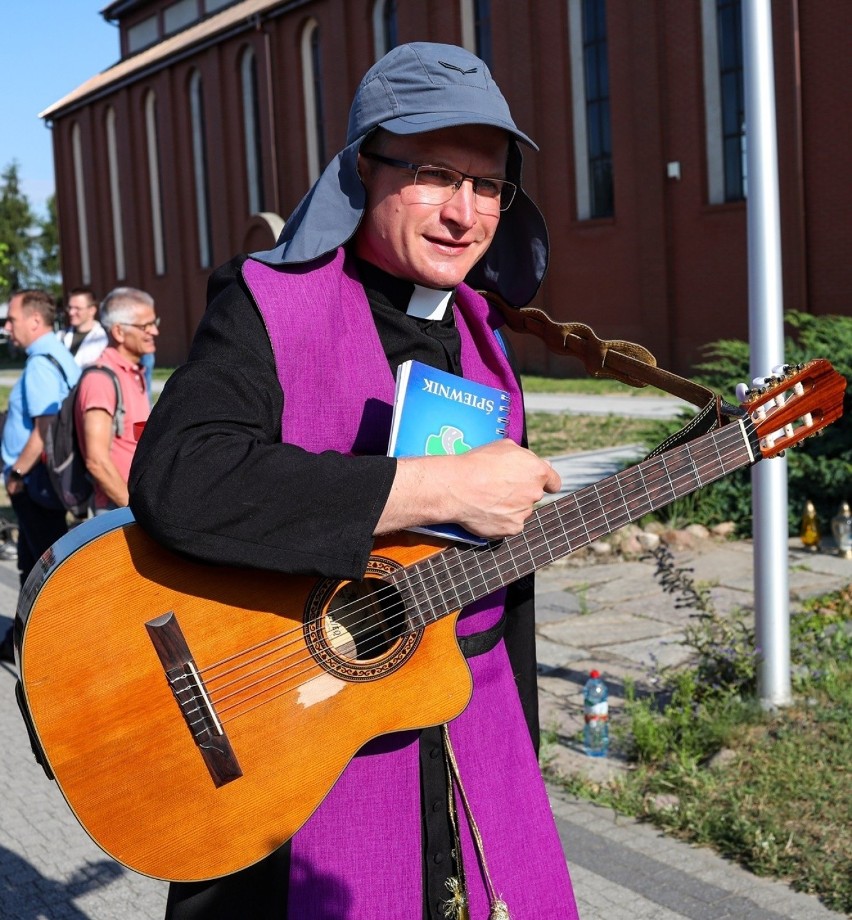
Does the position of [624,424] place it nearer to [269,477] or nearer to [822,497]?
[822,497]

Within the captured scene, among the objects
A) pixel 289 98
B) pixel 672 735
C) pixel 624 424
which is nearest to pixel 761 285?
pixel 672 735

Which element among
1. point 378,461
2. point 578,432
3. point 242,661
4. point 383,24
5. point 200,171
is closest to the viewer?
point 378,461

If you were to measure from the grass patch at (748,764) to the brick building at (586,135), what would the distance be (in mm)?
9195

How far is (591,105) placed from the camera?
26094 mm

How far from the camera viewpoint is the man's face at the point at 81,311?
12334mm

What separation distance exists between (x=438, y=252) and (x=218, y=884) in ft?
3.74

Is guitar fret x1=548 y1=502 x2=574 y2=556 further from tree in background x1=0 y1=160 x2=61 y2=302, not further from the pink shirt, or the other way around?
tree in background x1=0 y1=160 x2=61 y2=302

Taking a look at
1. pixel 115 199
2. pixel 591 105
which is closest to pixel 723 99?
pixel 591 105

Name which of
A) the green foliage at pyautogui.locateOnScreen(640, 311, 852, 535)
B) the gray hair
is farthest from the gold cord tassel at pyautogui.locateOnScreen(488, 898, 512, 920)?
the green foliage at pyautogui.locateOnScreen(640, 311, 852, 535)

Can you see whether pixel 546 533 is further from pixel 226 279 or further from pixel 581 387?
pixel 581 387

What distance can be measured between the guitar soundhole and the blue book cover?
153mm

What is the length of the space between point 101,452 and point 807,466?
534cm

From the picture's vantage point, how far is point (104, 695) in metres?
2.01

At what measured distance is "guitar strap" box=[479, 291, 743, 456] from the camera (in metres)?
2.29
